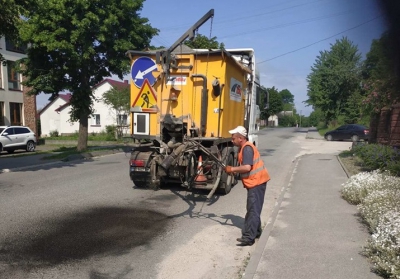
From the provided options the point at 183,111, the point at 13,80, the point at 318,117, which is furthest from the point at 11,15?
the point at 318,117

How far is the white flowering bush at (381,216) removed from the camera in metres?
3.87

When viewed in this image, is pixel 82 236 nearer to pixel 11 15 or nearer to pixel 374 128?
pixel 11 15

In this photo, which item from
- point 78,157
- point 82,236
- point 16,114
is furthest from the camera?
point 16,114

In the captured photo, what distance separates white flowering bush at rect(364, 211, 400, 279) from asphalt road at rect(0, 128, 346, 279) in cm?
160

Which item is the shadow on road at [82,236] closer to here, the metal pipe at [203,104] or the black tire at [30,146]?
the metal pipe at [203,104]

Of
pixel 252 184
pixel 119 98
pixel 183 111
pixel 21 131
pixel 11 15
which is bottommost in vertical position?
pixel 21 131

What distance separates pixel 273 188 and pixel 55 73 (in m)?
12.6

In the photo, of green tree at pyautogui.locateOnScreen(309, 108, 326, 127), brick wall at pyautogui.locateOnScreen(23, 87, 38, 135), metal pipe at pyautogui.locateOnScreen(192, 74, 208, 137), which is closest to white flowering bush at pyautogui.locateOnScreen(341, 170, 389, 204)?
metal pipe at pyautogui.locateOnScreen(192, 74, 208, 137)

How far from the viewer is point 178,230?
20.3 feet

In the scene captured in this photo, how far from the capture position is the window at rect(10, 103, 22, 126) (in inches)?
1084

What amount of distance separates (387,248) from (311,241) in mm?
1286

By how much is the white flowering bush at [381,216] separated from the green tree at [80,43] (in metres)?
13.3

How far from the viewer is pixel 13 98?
27.4 metres

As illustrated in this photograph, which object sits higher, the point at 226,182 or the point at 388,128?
the point at 388,128
